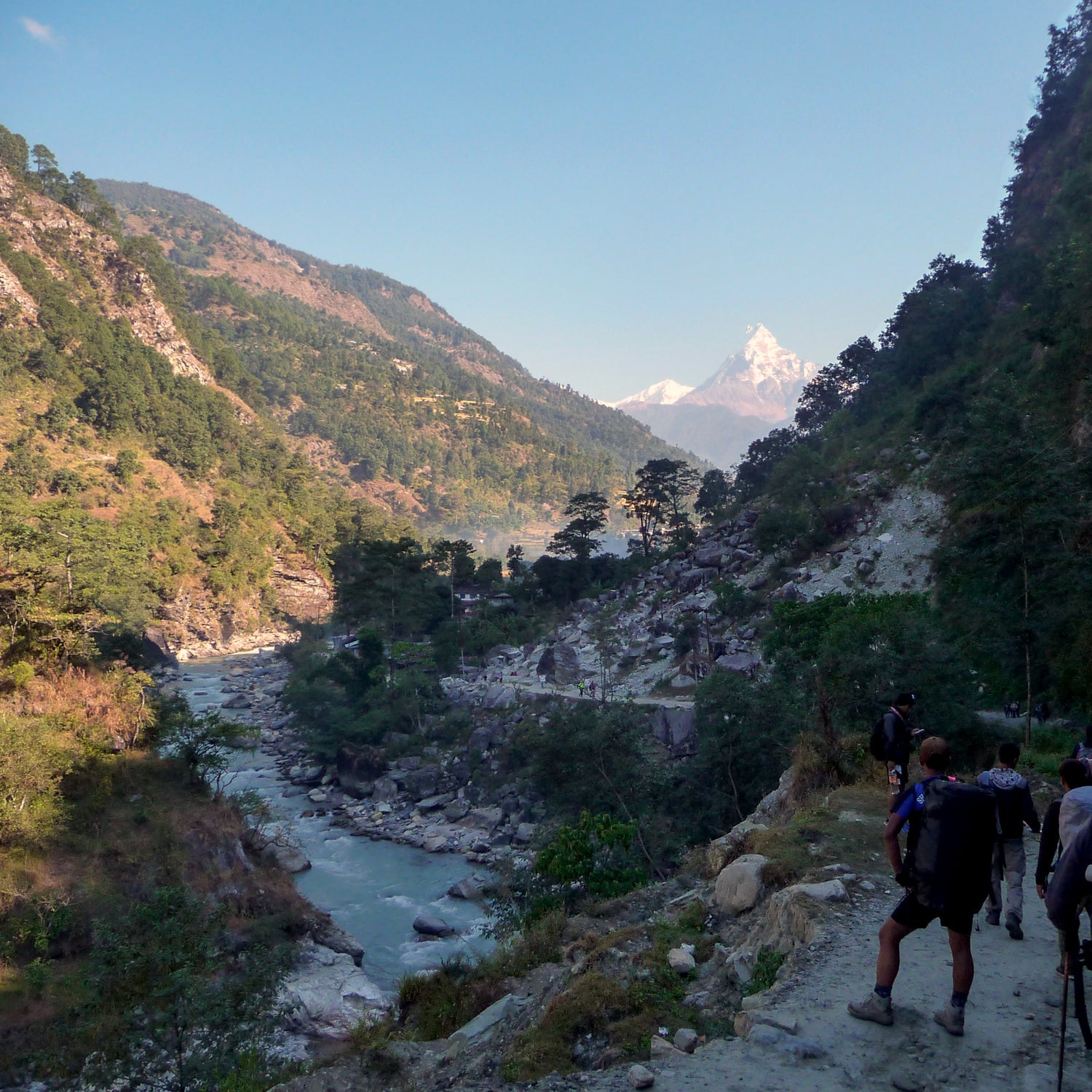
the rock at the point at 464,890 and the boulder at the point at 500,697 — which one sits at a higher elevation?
the boulder at the point at 500,697

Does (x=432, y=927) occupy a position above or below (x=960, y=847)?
below

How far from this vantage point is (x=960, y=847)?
3105mm

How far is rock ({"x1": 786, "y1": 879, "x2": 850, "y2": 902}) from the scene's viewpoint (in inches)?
202

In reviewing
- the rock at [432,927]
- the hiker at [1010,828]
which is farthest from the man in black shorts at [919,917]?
the rock at [432,927]

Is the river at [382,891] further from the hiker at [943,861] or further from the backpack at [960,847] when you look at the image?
the backpack at [960,847]

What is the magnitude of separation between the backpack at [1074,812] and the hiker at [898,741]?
6.96 ft

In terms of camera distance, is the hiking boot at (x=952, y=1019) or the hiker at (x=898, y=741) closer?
the hiking boot at (x=952, y=1019)

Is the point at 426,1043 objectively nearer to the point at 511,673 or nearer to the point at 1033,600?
the point at 1033,600

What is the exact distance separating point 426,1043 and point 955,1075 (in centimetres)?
413

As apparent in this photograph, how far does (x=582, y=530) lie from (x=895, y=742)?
36046 mm

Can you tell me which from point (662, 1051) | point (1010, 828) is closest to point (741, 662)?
point (1010, 828)

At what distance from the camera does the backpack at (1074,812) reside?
304cm

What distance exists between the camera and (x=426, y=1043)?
18.7 feet

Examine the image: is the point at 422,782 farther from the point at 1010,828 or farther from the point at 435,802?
the point at 1010,828
